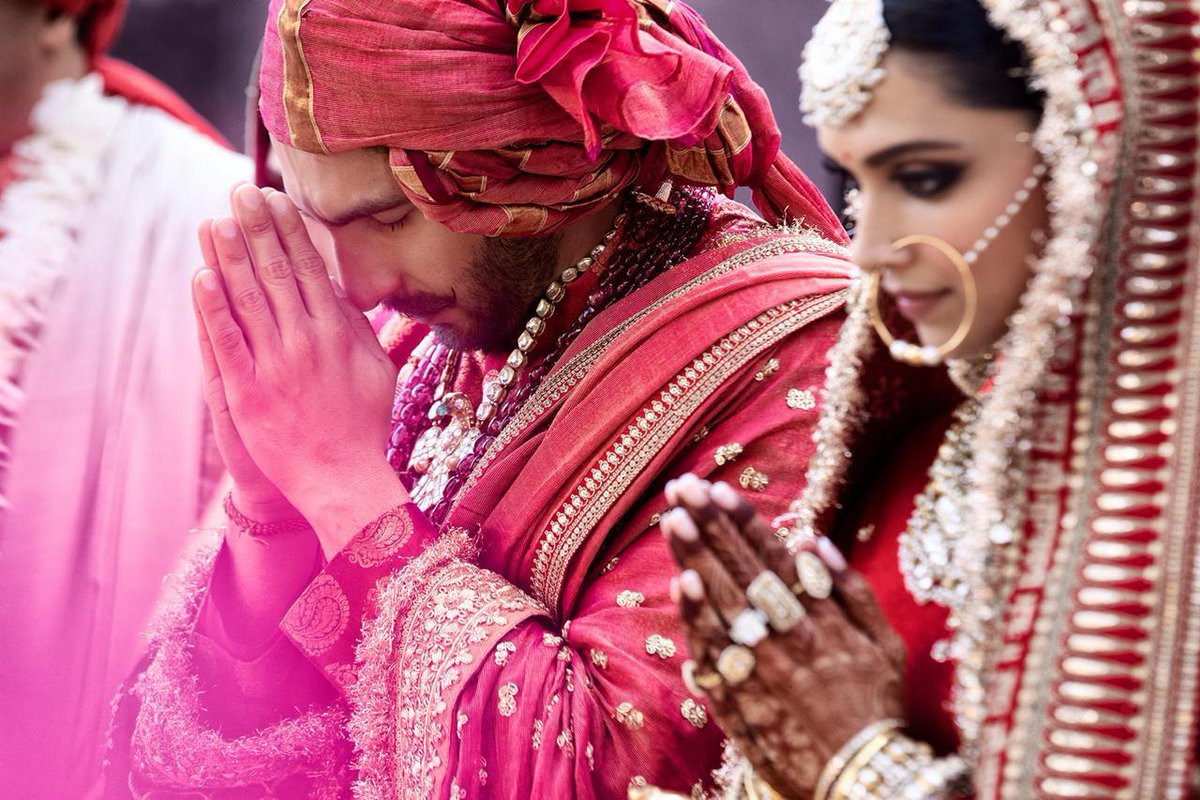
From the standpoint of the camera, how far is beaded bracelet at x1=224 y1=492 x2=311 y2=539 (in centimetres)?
137

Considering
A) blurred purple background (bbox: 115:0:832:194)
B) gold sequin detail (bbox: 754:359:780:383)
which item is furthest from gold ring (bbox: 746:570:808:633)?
blurred purple background (bbox: 115:0:832:194)

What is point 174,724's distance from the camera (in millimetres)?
1343

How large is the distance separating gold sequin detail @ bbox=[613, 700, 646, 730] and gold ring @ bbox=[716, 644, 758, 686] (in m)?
0.36

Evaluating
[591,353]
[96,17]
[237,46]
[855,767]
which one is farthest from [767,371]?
[237,46]

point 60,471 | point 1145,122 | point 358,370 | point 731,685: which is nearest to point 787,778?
point 731,685

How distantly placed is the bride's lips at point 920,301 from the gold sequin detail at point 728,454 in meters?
0.40

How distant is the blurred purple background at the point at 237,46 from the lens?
1.69m

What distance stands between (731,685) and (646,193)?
2.55ft

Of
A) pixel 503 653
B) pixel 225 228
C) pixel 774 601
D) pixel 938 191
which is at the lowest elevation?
pixel 503 653

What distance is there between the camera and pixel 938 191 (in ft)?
2.32

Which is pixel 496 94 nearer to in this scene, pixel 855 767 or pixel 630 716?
pixel 630 716

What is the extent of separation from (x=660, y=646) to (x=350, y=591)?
0.34m

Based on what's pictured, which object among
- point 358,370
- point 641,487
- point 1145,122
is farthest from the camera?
point 358,370

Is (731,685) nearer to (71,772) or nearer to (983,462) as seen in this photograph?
(983,462)
